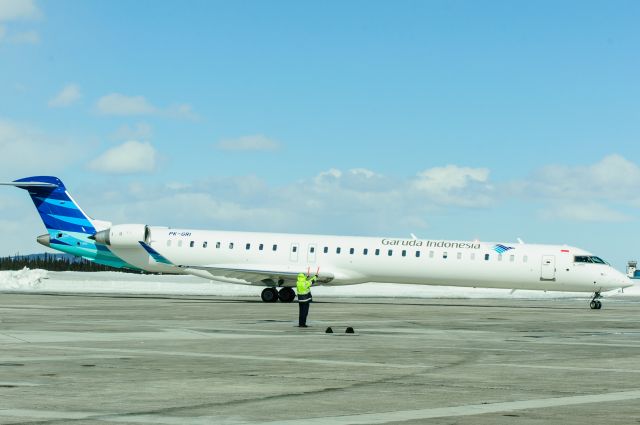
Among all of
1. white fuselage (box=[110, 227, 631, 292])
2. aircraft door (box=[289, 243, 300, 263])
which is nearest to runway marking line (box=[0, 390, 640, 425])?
white fuselage (box=[110, 227, 631, 292])

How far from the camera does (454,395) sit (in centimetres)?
1230

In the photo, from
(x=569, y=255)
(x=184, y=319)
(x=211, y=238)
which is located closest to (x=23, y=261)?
(x=211, y=238)

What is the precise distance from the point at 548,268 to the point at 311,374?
101 ft

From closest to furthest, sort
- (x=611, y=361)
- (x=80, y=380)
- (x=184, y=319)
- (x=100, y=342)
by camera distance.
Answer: (x=80, y=380) < (x=611, y=361) < (x=100, y=342) < (x=184, y=319)

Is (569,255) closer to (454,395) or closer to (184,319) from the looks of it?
(184,319)

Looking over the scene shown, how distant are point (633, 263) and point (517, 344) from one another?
78.2 meters

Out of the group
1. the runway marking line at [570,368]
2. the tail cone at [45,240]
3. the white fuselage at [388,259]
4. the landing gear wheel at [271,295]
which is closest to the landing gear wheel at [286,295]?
the landing gear wheel at [271,295]

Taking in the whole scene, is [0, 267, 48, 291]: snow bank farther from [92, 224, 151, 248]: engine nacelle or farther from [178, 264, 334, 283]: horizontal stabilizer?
A: [178, 264, 334, 283]: horizontal stabilizer

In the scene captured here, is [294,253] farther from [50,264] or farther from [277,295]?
[50,264]

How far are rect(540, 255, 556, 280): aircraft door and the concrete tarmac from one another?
1656 centimetres

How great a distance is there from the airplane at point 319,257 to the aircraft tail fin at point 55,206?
51 mm

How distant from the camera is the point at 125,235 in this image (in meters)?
48.7

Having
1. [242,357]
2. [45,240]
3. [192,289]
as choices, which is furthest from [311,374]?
[192,289]

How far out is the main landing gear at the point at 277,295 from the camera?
4591cm
